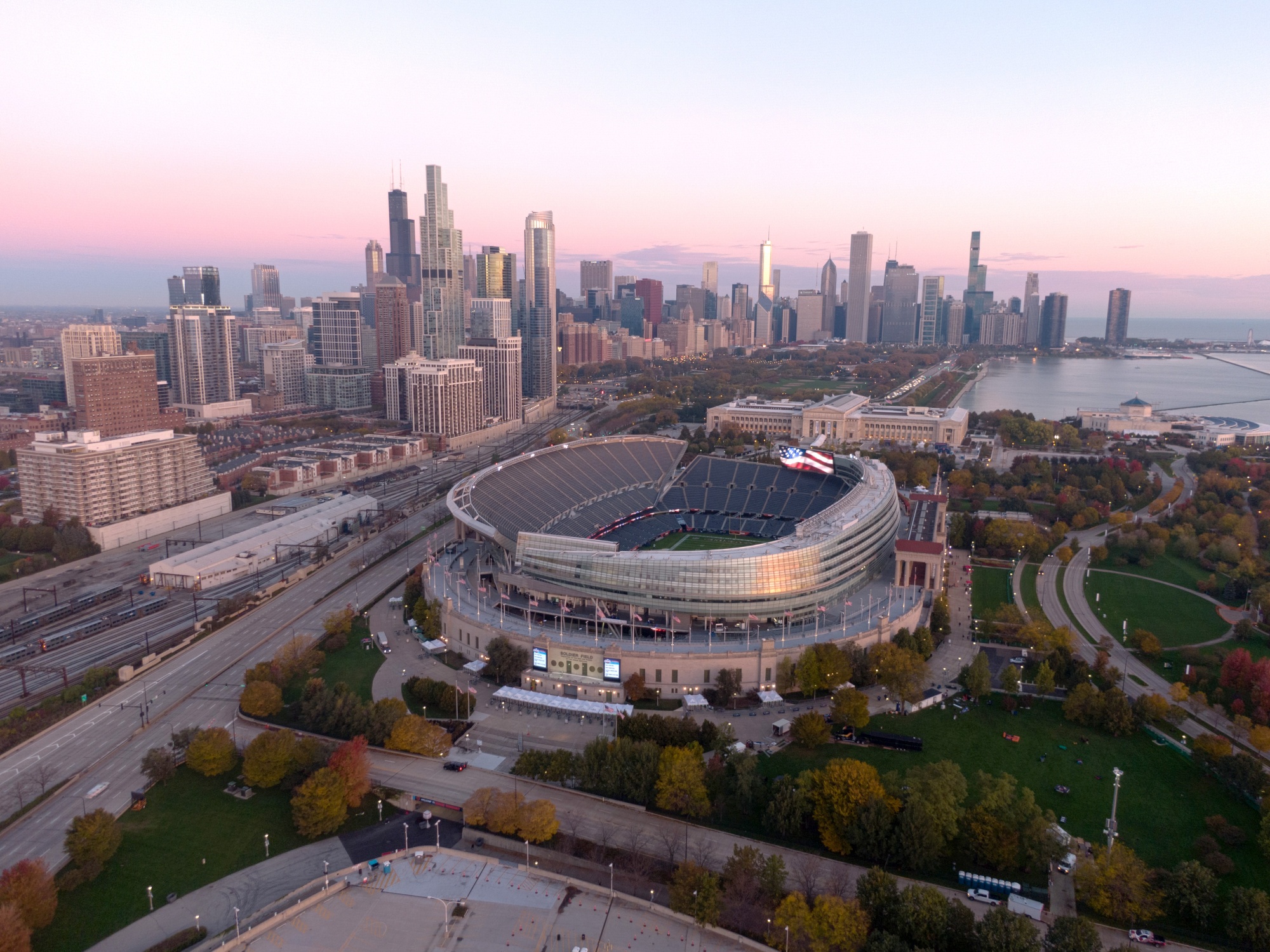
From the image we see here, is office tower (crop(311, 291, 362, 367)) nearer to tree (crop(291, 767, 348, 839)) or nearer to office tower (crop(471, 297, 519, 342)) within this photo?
office tower (crop(471, 297, 519, 342))

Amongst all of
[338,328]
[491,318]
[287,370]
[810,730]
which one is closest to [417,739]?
[810,730]

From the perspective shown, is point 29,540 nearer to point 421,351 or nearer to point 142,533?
point 142,533

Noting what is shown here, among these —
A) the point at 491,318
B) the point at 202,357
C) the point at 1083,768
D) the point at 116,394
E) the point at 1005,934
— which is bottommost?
the point at 1083,768

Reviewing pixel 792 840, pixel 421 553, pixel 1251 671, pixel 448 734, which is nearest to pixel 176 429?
pixel 421 553

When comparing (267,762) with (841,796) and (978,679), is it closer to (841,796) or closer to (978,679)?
(841,796)

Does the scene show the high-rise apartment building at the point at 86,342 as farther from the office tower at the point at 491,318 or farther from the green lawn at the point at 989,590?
the green lawn at the point at 989,590
